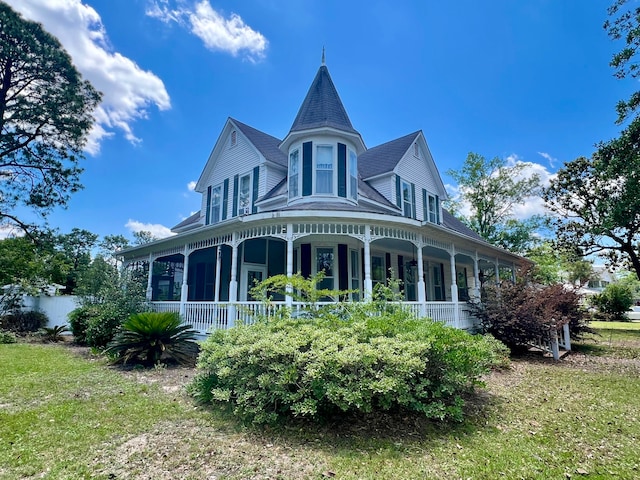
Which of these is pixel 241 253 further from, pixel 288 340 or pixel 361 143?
pixel 288 340

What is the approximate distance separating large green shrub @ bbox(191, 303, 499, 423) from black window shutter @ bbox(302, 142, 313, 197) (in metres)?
6.71

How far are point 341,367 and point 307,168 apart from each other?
28.2ft

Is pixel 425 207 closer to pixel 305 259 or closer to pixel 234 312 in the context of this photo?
pixel 305 259

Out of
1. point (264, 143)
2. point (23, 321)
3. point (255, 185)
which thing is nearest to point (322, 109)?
point (264, 143)

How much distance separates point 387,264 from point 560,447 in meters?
10.4

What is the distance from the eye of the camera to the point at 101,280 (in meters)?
14.0

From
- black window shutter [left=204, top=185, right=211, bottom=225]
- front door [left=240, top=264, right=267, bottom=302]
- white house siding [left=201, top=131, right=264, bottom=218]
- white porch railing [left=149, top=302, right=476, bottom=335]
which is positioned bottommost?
white porch railing [left=149, top=302, right=476, bottom=335]

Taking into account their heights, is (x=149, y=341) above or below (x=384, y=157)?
below

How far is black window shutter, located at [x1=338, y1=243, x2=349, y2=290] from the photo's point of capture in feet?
38.2

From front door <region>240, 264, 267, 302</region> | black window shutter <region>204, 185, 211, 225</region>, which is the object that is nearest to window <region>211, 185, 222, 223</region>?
black window shutter <region>204, 185, 211, 225</region>

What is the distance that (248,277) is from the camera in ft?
40.1

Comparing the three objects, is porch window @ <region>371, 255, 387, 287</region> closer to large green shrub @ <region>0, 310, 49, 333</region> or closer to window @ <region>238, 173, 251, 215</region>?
window @ <region>238, 173, 251, 215</region>

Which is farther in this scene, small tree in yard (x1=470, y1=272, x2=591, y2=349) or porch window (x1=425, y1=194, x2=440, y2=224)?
porch window (x1=425, y1=194, x2=440, y2=224)

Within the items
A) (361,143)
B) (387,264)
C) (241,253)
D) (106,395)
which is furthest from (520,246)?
(106,395)
